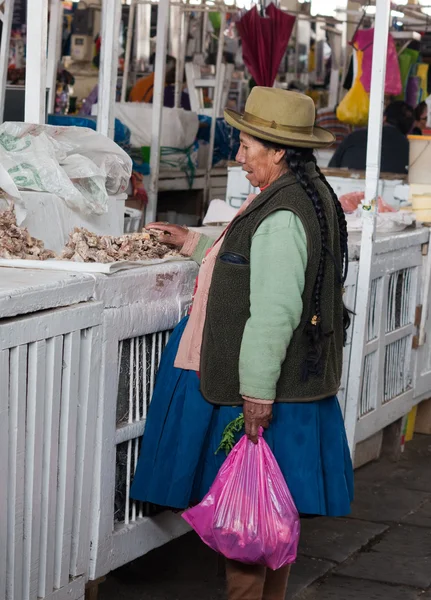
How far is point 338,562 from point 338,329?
57.3 inches

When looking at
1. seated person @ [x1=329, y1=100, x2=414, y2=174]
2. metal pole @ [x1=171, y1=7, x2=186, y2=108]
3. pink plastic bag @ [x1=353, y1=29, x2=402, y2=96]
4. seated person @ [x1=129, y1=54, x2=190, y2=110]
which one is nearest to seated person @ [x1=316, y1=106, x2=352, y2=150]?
pink plastic bag @ [x1=353, y1=29, x2=402, y2=96]

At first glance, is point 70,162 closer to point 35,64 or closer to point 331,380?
point 35,64

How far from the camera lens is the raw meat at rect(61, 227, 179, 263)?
3148mm

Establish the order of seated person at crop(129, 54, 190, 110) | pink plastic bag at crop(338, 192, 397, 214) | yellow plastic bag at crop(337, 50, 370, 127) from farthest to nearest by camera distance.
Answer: seated person at crop(129, 54, 190, 110) < yellow plastic bag at crop(337, 50, 370, 127) < pink plastic bag at crop(338, 192, 397, 214)

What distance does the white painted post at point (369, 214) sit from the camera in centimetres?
433

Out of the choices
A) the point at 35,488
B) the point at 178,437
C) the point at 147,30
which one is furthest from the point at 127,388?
the point at 147,30

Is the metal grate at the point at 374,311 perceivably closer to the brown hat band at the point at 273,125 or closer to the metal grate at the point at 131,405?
the metal grate at the point at 131,405

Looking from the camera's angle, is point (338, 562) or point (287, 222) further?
point (338, 562)

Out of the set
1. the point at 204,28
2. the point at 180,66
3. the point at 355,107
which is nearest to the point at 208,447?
the point at 355,107

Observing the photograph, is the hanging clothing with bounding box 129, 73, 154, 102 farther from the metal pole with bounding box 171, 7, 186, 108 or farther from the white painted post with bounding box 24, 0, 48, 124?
the white painted post with bounding box 24, 0, 48, 124

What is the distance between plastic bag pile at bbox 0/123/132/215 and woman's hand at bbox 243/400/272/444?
4.18 feet

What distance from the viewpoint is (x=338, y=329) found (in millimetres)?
3053

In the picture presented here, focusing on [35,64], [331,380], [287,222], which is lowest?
[331,380]

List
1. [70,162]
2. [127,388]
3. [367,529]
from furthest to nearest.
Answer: [367,529]
[70,162]
[127,388]
